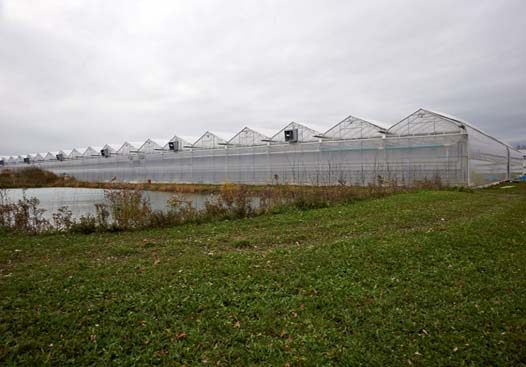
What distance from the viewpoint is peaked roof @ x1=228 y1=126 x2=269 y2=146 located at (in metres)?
31.4

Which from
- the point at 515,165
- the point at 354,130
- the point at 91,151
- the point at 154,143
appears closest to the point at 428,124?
the point at 354,130

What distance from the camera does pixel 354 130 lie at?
83.5 feet

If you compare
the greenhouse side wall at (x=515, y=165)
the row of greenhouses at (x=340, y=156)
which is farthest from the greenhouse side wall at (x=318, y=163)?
the greenhouse side wall at (x=515, y=165)

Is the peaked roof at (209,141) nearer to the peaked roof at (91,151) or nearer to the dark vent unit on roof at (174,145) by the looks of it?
the dark vent unit on roof at (174,145)

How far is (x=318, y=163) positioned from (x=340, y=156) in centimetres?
220

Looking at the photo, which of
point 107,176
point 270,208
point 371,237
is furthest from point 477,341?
point 107,176

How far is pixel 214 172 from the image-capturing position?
34.9 m

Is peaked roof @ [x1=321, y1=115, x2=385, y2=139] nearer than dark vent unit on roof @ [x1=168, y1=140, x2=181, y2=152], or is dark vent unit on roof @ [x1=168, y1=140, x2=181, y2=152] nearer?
peaked roof @ [x1=321, y1=115, x2=385, y2=139]

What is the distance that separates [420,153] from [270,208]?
14.9m

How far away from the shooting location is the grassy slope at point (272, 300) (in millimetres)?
3238

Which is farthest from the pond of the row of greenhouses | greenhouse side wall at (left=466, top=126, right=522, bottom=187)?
greenhouse side wall at (left=466, top=126, right=522, bottom=187)

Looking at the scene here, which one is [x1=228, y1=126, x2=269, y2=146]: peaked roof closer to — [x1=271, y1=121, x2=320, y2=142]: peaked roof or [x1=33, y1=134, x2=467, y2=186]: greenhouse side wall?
[x1=33, y1=134, x2=467, y2=186]: greenhouse side wall

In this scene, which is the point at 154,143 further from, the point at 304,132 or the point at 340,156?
the point at 340,156

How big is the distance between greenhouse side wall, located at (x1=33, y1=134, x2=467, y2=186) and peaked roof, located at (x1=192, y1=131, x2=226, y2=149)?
1.99 ft
